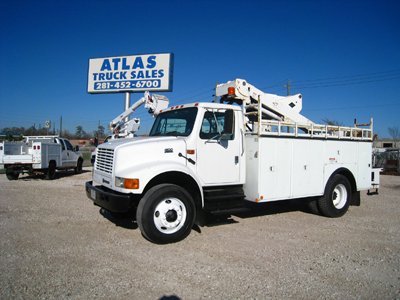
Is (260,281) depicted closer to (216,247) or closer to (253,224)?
(216,247)

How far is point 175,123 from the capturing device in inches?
222

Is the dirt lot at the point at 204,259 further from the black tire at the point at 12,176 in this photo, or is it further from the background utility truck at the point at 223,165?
the black tire at the point at 12,176

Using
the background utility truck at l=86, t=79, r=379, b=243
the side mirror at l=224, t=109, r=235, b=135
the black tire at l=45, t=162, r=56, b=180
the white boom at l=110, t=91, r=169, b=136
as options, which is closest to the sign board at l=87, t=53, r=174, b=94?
the white boom at l=110, t=91, r=169, b=136

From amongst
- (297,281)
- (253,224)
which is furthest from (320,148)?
(297,281)

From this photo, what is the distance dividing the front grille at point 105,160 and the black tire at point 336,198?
4886 mm

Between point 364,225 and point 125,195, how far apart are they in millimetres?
5165

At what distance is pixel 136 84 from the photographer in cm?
1822

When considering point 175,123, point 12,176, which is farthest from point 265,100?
point 12,176

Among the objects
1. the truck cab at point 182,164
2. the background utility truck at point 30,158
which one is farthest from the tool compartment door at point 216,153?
the background utility truck at point 30,158

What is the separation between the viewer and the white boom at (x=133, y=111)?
46.1 ft

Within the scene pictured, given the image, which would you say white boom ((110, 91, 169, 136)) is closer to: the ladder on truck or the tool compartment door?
the ladder on truck

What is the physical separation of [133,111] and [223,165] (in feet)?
38.9

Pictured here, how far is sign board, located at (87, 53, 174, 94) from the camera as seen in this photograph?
17.8 metres

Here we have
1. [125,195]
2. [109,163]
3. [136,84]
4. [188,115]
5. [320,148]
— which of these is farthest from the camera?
[136,84]
